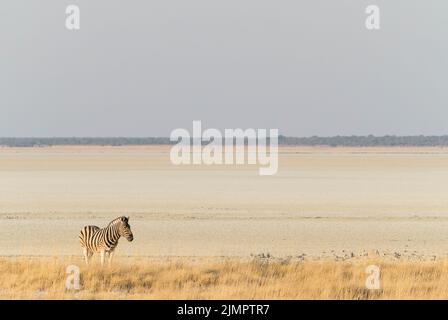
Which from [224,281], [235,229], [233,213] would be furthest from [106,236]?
[233,213]

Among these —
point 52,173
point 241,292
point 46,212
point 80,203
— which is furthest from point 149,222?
point 52,173

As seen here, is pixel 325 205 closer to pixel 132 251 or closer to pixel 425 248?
pixel 425 248

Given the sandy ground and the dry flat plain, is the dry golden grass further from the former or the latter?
the sandy ground

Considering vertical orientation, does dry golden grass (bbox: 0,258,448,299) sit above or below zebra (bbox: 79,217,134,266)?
below

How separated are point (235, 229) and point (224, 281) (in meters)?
8.80

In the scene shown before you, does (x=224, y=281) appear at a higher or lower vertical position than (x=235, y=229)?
higher

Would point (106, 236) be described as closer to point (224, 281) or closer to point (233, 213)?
point (224, 281)

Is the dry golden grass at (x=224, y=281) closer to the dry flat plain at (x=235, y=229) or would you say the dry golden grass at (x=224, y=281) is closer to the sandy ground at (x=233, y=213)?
the dry flat plain at (x=235, y=229)

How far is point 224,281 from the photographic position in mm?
12000

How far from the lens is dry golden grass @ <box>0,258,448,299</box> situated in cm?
1121

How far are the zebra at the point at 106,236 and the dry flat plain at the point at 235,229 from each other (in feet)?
1.25

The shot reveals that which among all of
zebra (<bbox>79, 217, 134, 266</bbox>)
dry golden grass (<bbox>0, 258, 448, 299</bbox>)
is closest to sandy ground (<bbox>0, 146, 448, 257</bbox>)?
dry golden grass (<bbox>0, 258, 448, 299</bbox>)

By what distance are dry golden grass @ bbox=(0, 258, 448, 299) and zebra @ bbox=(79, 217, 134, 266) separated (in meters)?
0.28
